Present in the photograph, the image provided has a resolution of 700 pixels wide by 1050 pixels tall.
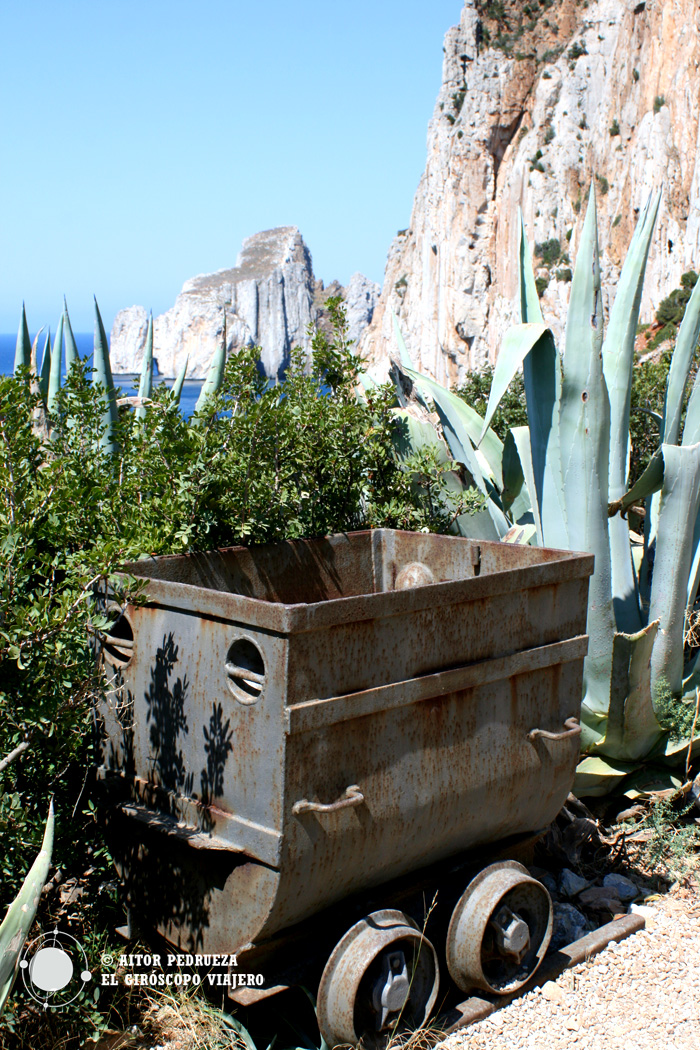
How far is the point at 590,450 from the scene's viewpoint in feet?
11.3

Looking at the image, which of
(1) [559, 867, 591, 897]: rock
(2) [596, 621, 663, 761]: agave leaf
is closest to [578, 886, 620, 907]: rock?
(1) [559, 867, 591, 897]: rock

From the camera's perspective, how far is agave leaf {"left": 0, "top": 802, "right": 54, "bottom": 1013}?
1.70 meters

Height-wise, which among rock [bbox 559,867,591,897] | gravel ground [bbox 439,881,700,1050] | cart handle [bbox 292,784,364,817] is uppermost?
cart handle [bbox 292,784,364,817]

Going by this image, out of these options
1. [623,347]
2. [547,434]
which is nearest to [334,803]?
[547,434]

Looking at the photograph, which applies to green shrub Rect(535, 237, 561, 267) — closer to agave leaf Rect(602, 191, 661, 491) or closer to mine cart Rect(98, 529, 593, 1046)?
agave leaf Rect(602, 191, 661, 491)

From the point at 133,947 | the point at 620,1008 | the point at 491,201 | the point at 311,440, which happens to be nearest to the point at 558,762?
the point at 620,1008

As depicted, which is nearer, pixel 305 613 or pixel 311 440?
pixel 305 613

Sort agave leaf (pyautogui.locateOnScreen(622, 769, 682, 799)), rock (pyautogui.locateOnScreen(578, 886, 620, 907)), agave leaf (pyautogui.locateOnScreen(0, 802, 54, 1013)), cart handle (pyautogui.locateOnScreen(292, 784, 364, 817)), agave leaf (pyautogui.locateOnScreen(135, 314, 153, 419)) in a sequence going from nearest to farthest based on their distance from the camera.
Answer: agave leaf (pyautogui.locateOnScreen(0, 802, 54, 1013)), cart handle (pyautogui.locateOnScreen(292, 784, 364, 817)), rock (pyautogui.locateOnScreen(578, 886, 620, 907)), agave leaf (pyautogui.locateOnScreen(622, 769, 682, 799)), agave leaf (pyautogui.locateOnScreen(135, 314, 153, 419))

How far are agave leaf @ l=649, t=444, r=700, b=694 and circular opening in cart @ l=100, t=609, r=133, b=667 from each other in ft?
6.83

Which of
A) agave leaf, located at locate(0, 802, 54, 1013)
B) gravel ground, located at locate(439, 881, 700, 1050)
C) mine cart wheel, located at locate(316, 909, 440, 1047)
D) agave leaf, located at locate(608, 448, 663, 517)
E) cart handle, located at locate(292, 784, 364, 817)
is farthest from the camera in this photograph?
agave leaf, located at locate(608, 448, 663, 517)

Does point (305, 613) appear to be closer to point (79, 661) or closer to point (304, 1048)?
point (79, 661)

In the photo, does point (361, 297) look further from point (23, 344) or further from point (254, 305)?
point (23, 344)

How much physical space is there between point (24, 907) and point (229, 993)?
70 centimetres

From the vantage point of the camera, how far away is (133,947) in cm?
246
